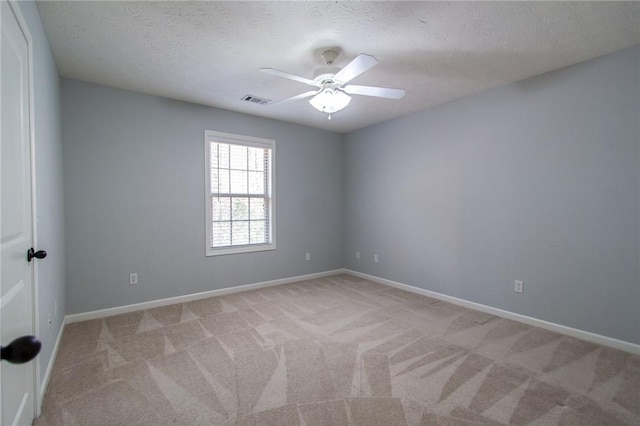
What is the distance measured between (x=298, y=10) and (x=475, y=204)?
2778mm

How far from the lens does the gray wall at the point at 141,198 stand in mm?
3055

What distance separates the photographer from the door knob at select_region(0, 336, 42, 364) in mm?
672

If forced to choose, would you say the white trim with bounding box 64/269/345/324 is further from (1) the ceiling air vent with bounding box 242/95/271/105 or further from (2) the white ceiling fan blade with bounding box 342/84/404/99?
(2) the white ceiling fan blade with bounding box 342/84/404/99

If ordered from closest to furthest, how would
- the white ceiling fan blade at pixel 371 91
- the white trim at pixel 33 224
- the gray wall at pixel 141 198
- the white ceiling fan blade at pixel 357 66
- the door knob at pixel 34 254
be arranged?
the door knob at pixel 34 254 < the white trim at pixel 33 224 < the white ceiling fan blade at pixel 357 66 < the white ceiling fan blade at pixel 371 91 < the gray wall at pixel 141 198

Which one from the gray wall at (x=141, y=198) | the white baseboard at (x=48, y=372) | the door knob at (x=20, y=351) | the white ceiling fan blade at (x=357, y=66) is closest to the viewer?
the door knob at (x=20, y=351)

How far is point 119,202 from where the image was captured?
3.27 metres

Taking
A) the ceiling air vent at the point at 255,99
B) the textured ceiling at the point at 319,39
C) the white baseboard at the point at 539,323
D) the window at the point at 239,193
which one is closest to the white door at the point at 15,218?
the textured ceiling at the point at 319,39

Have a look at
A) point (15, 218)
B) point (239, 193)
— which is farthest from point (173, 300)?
point (15, 218)

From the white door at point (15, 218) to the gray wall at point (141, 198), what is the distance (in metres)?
1.70

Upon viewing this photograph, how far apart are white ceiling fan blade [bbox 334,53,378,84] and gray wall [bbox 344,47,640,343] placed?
6.65 feet

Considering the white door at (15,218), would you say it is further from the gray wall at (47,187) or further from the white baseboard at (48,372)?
the gray wall at (47,187)

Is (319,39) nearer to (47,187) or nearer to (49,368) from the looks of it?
(47,187)

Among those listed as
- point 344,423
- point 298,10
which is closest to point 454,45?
point 298,10

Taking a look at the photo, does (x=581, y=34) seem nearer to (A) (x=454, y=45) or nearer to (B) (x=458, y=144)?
(A) (x=454, y=45)
